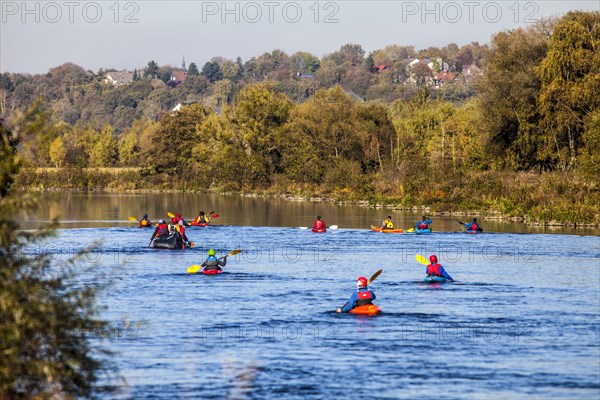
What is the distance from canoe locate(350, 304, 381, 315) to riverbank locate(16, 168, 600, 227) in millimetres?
24160

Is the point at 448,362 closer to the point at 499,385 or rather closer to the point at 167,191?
the point at 499,385

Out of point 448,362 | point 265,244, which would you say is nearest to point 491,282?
point 448,362

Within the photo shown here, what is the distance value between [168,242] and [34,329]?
117 feet

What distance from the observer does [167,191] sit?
131750mm

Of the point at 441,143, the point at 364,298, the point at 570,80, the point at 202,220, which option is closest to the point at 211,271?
the point at 364,298

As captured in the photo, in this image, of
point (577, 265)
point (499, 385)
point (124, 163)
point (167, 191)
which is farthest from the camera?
point (124, 163)

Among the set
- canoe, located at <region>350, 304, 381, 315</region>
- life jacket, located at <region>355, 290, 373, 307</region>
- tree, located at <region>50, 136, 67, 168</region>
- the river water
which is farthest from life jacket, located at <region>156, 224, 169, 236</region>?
tree, located at <region>50, 136, 67, 168</region>

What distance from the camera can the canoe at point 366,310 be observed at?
3033cm

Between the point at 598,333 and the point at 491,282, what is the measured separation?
1101 cm

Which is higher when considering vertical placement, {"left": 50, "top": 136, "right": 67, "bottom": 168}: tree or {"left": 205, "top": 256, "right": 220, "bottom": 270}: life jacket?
{"left": 50, "top": 136, "right": 67, "bottom": 168}: tree

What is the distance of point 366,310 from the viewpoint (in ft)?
99.7

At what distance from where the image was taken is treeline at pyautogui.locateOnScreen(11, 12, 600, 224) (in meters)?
71.8

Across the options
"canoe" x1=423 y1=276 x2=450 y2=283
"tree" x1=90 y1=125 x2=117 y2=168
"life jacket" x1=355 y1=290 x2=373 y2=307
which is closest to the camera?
"life jacket" x1=355 y1=290 x2=373 y2=307

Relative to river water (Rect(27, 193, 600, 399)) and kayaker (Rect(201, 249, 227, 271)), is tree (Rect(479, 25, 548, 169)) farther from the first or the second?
kayaker (Rect(201, 249, 227, 271))
